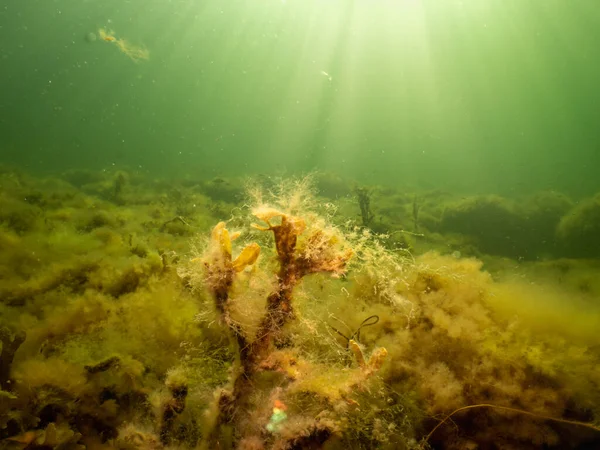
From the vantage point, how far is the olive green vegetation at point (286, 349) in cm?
167

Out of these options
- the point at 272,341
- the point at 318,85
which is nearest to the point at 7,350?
the point at 272,341

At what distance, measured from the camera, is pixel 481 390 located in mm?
2309

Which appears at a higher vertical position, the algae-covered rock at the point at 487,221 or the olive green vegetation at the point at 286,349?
the algae-covered rock at the point at 487,221

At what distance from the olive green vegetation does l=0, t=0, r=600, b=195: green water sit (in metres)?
36.7

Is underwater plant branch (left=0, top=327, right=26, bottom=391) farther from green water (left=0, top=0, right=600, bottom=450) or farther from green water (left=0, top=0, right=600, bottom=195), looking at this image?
green water (left=0, top=0, right=600, bottom=195)

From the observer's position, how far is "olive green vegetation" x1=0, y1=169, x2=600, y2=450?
1673 mm

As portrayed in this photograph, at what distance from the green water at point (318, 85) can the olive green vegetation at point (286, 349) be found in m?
36.7

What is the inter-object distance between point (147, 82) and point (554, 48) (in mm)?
134684

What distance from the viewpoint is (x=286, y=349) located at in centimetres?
187

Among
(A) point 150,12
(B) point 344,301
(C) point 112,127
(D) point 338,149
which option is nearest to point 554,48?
(D) point 338,149

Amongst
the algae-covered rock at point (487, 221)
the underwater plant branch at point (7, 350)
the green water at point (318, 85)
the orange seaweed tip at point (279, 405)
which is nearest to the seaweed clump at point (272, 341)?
the orange seaweed tip at point (279, 405)

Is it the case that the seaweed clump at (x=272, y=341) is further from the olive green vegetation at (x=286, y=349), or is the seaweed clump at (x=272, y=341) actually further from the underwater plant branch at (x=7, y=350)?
the underwater plant branch at (x=7, y=350)

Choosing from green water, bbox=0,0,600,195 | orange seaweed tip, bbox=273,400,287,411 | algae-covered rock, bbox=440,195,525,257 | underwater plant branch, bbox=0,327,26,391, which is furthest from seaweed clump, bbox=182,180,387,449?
green water, bbox=0,0,600,195

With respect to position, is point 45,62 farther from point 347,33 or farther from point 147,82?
point 347,33
